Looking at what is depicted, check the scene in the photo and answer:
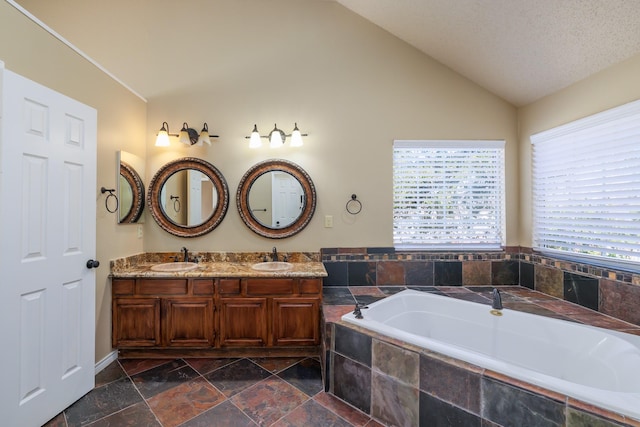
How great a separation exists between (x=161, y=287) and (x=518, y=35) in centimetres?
352

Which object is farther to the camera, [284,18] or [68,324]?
[284,18]

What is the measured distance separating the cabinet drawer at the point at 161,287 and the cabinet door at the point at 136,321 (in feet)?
0.22

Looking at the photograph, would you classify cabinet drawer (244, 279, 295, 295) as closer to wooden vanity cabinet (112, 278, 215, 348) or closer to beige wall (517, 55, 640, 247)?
wooden vanity cabinet (112, 278, 215, 348)

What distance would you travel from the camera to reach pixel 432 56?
2.70 m

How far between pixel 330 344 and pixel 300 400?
1.35 feet

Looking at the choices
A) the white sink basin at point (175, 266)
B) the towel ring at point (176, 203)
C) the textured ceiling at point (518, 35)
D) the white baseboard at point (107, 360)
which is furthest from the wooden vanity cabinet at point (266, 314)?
the textured ceiling at point (518, 35)

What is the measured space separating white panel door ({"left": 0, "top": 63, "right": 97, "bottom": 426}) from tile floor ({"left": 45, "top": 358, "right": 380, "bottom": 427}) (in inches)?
8.0

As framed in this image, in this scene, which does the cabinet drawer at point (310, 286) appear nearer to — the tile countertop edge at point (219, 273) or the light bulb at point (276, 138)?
the tile countertop edge at point (219, 273)

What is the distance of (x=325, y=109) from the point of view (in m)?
2.74

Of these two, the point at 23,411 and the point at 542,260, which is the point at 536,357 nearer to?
the point at 542,260

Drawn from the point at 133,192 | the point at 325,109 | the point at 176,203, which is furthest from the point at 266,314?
the point at 325,109

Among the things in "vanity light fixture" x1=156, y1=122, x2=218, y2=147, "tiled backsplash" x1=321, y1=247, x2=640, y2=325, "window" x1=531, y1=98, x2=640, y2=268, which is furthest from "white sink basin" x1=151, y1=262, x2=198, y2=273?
"window" x1=531, y1=98, x2=640, y2=268

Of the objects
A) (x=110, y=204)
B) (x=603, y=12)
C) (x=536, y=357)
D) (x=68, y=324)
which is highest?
(x=603, y=12)

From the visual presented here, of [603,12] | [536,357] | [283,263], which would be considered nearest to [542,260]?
[536,357]
